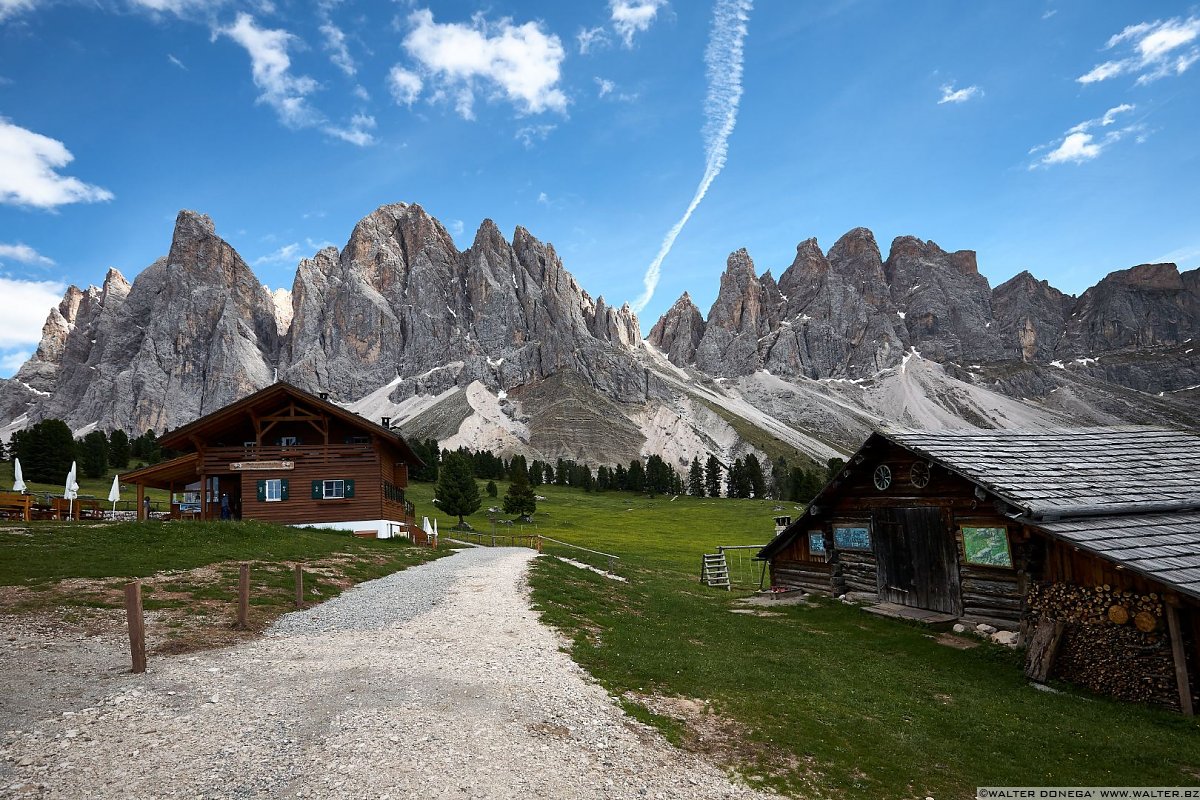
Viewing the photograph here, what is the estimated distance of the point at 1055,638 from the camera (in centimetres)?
1356

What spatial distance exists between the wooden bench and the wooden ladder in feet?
113

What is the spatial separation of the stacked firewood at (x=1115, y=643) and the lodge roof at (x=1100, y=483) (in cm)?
101

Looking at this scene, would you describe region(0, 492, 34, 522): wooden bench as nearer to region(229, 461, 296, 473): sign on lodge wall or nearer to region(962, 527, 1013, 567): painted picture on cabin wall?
region(229, 461, 296, 473): sign on lodge wall

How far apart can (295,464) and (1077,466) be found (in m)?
38.4

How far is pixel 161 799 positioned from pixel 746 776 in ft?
21.8

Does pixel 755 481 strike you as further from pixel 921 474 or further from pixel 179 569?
pixel 179 569

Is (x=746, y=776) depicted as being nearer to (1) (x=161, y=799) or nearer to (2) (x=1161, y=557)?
(1) (x=161, y=799)

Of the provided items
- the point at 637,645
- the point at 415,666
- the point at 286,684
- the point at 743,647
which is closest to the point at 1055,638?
the point at 743,647

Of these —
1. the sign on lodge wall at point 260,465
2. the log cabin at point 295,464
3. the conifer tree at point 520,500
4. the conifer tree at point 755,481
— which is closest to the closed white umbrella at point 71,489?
the log cabin at point 295,464

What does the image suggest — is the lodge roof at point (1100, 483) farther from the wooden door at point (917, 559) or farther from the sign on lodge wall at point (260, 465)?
the sign on lodge wall at point (260, 465)

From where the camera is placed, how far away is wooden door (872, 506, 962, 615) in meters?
18.4

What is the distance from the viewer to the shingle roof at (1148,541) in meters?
12.2

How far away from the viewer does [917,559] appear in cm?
1970

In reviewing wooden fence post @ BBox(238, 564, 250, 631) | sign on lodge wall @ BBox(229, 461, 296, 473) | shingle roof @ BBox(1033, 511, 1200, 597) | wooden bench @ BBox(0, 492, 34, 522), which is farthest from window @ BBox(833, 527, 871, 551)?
wooden bench @ BBox(0, 492, 34, 522)
